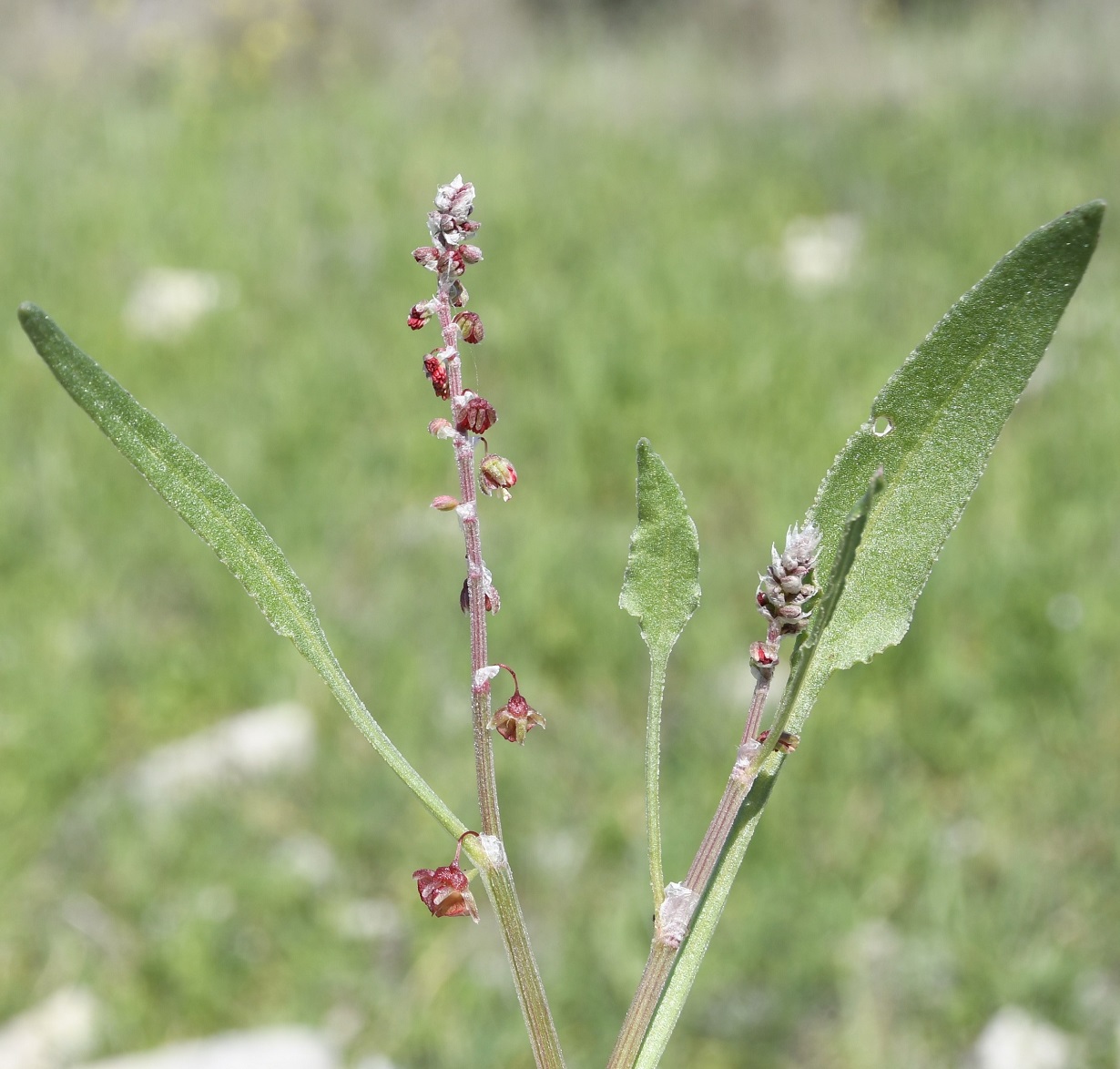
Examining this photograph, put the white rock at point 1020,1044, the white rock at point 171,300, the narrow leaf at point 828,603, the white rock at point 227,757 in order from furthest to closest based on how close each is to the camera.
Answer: the white rock at point 171,300
the white rock at point 227,757
the white rock at point 1020,1044
the narrow leaf at point 828,603

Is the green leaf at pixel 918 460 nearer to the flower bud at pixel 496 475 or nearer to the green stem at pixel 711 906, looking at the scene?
the green stem at pixel 711 906

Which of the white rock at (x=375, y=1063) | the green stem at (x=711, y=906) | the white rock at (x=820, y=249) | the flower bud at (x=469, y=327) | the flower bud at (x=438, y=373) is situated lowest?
the green stem at (x=711, y=906)

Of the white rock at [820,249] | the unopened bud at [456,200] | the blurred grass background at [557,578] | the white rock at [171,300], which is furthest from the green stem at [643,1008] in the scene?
the white rock at [820,249]

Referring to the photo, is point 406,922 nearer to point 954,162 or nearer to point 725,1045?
point 725,1045

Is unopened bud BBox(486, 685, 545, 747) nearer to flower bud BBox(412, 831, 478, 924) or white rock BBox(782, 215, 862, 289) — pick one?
flower bud BBox(412, 831, 478, 924)

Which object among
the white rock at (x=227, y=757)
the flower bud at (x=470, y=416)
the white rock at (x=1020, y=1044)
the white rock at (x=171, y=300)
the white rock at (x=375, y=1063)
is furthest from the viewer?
the white rock at (x=171, y=300)

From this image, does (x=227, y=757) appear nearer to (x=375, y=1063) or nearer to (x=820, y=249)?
(x=375, y=1063)

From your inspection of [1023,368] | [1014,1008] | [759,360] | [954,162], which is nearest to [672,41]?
[954,162]
